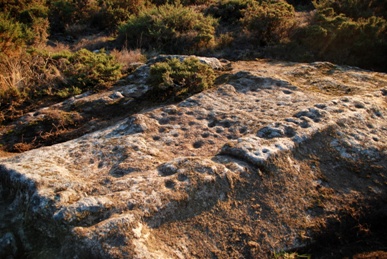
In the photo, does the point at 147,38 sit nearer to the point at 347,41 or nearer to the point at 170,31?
the point at 170,31

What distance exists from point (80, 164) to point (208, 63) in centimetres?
426

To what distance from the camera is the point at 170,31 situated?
10.6 meters

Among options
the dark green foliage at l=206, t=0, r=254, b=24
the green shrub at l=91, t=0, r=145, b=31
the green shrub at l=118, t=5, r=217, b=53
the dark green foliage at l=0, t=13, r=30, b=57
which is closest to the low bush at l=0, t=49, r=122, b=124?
the dark green foliage at l=0, t=13, r=30, b=57

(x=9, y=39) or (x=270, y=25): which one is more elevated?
(x=270, y=25)

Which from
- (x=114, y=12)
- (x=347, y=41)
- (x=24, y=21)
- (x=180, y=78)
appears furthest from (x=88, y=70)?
(x=347, y=41)

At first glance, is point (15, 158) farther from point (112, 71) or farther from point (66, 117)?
point (112, 71)

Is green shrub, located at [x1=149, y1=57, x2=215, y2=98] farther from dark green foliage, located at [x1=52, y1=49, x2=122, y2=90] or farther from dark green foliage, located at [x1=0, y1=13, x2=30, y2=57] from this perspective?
dark green foliage, located at [x1=0, y1=13, x2=30, y2=57]

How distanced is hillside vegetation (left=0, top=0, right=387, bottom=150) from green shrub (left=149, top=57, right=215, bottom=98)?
1.35 metres

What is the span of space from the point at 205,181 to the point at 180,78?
339 centimetres

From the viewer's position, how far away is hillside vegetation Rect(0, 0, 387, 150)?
24.8 feet

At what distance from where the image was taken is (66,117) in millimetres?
6270

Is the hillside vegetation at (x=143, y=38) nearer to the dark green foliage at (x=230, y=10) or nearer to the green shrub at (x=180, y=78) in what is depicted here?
the dark green foliage at (x=230, y=10)


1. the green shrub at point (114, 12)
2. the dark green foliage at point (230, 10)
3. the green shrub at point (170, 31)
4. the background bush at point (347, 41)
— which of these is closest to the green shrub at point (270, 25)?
the background bush at point (347, 41)

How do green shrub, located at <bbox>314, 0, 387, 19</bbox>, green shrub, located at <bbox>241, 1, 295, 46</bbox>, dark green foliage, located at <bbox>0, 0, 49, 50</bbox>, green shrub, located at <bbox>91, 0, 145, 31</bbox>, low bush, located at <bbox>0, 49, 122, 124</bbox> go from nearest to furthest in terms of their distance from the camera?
low bush, located at <bbox>0, 49, 122, 124</bbox>
dark green foliage, located at <bbox>0, 0, 49, 50</bbox>
green shrub, located at <bbox>241, 1, 295, 46</bbox>
green shrub, located at <bbox>314, 0, 387, 19</bbox>
green shrub, located at <bbox>91, 0, 145, 31</bbox>
